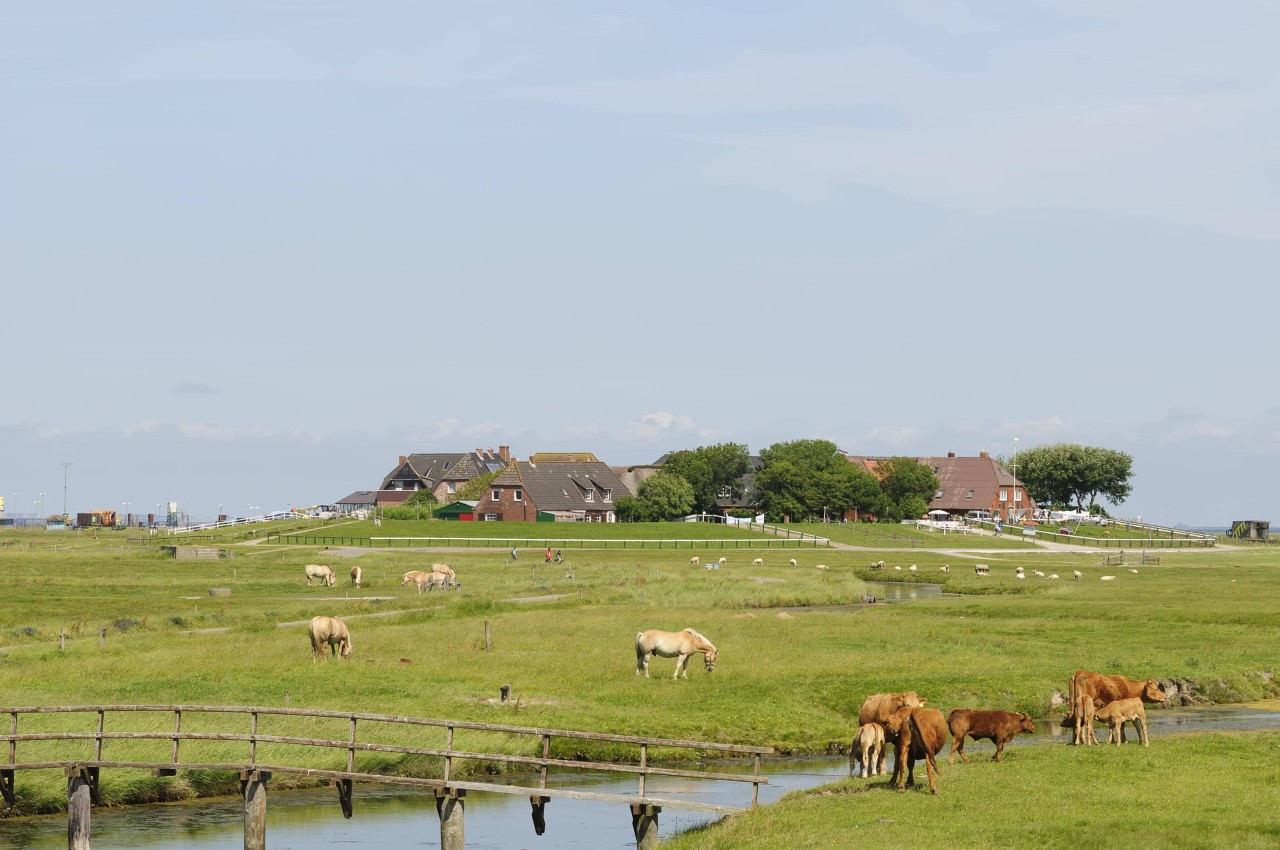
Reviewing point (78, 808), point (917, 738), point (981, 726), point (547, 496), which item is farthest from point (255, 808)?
point (547, 496)

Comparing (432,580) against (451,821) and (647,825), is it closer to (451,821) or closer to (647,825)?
(451,821)

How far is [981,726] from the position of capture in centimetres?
3195

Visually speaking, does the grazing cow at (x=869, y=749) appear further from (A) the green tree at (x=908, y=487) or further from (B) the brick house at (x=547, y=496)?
(A) the green tree at (x=908, y=487)

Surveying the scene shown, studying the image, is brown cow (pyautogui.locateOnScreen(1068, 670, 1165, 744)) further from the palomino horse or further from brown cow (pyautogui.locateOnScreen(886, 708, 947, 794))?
the palomino horse

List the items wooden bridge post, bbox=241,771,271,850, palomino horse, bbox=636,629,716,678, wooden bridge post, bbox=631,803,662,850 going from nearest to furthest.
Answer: wooden bridge post, bbox=631,803,662,850, wooden bridge post, bbox=241,771,271,850, palomino horse, bbox=636,629,716,678

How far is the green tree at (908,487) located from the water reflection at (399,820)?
502 ft

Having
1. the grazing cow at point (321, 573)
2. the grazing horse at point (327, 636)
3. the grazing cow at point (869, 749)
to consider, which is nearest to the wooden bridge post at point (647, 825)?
the grazing cow at point (869, 749)

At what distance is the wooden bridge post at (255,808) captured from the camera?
1118 inches

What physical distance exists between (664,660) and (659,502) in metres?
129

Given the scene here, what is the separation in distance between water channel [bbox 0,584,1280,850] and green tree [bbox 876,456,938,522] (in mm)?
151660

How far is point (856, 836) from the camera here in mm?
25188

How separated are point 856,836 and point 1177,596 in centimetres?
6386

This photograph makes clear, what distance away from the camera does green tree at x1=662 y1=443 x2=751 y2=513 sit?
189750 mm

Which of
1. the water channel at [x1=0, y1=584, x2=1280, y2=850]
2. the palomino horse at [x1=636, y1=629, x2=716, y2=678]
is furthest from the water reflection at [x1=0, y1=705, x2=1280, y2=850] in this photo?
the palomino horse at [x1=636, y1=629, x2=716, y2=678]
